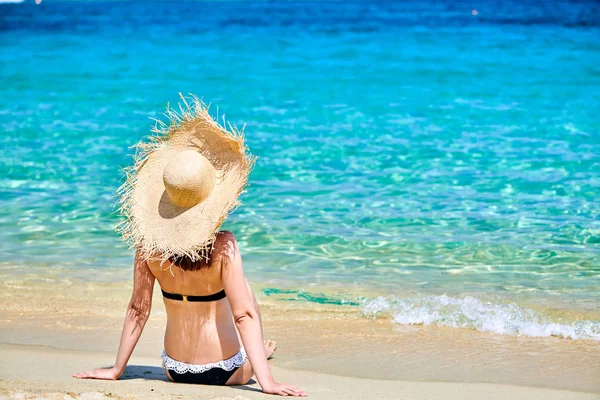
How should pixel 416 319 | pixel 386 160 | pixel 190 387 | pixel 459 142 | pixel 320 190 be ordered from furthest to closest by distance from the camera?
1. pixel 459 142
2. pixel 386 160
3. pixel 320 190
4. pixel 416 319
5. pixel 190 387

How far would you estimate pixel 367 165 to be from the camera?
945cm

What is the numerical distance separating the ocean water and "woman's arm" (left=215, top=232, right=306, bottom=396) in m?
1.76

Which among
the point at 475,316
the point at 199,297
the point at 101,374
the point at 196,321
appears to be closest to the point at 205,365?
the point at 196,321

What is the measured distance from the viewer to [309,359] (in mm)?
4406

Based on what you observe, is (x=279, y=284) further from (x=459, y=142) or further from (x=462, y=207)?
(x=459, y=142)

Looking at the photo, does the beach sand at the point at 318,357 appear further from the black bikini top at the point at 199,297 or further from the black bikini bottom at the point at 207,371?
the black bikini top at the point at 199,297

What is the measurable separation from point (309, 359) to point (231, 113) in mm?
8650

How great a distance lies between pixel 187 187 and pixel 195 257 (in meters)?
0.32

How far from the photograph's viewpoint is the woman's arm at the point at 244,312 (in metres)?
3.48

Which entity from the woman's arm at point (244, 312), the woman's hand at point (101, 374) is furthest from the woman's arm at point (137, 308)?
the woman's arm at point (244, 312)

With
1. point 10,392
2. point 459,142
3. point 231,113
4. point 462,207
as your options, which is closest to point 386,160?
point 459,142

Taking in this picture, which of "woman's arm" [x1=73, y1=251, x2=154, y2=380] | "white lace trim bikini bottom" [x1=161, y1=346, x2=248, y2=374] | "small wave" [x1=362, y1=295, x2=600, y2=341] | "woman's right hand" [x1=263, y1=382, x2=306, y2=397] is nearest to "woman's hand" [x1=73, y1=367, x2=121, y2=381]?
"woman's arm" [x1=73, y1=251, x2=154, y2=380]

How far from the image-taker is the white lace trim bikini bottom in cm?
371

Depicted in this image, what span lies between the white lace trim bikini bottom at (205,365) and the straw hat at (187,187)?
56 cm
